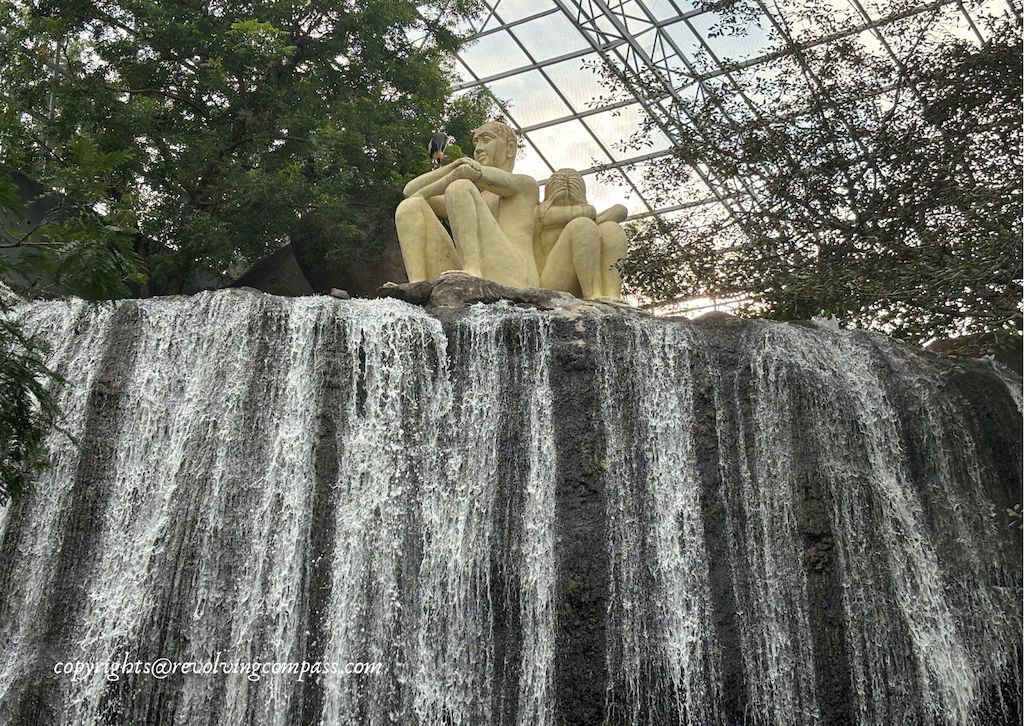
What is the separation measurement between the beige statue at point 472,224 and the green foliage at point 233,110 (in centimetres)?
575

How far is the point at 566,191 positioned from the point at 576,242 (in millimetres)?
785

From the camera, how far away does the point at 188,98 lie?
19.7 meters

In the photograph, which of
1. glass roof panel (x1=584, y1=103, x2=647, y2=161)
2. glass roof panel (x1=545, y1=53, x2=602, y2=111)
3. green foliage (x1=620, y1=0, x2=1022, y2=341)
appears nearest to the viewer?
green foliage (x1=620, y1=0, x2=1022, y2=341)

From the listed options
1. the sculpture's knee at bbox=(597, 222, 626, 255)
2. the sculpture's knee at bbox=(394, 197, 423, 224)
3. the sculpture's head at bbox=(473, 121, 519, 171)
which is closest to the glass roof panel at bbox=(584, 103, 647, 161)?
the sculpture's head at bbox=(473, 121, 519, 171)

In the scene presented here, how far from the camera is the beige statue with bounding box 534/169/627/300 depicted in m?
12.4

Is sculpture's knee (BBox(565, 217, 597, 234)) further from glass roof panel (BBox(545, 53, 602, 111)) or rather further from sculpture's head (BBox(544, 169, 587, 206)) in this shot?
glass roof panel (BBox(545, 53, 602, 111))

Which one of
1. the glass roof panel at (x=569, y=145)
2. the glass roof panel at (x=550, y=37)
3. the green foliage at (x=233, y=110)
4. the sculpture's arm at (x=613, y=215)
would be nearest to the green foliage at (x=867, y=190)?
the sculpture's arm at (x=613, y=215)

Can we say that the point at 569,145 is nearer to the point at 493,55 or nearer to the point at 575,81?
the point at 575,81

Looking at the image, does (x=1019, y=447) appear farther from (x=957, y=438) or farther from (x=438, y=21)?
(x=438, y=21)

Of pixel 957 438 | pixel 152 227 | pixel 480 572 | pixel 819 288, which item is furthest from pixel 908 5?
pixel 152 227

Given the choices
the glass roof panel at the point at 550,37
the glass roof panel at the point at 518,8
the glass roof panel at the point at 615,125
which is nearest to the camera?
the glass roof panel at the point at 518,8

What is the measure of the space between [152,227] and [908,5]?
36.4ft

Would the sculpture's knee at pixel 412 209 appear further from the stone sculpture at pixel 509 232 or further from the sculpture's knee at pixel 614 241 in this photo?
the sculpture's knee at pixel 614 241

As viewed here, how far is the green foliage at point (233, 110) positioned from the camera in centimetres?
1852
